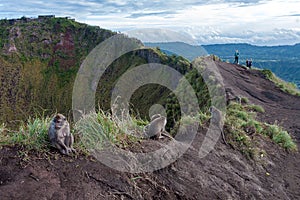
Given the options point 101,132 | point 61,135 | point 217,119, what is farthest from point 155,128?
point 217,119

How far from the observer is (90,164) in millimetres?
4605

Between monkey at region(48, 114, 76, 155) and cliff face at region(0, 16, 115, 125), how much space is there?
5250cm

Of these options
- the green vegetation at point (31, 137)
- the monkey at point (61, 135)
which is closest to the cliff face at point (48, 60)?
the green vegetation at point (31, 137)

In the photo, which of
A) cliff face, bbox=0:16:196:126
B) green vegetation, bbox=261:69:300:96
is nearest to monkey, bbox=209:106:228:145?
green vegetation, bbox=261:69:300:96

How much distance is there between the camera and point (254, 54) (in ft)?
358

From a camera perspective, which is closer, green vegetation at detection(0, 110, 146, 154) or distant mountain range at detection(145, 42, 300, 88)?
green vegetation at detection(0, 110, 146, 154)

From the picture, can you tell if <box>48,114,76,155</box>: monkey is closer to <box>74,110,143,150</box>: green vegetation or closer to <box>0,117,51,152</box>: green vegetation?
<box>0,117,51,152</box>: green vegetation

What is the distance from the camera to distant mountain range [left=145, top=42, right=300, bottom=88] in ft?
37.6

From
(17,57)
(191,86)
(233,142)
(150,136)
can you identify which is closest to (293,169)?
(233,142)

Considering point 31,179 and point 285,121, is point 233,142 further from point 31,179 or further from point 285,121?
point 285,121

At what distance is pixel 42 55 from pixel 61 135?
69897 millimetres

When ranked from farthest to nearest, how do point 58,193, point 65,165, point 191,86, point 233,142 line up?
point 191,86, point 233,142, point 65,165, point 58,193

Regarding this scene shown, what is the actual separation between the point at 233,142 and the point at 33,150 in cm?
449

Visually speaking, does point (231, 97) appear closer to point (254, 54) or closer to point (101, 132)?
point (101, 132)
